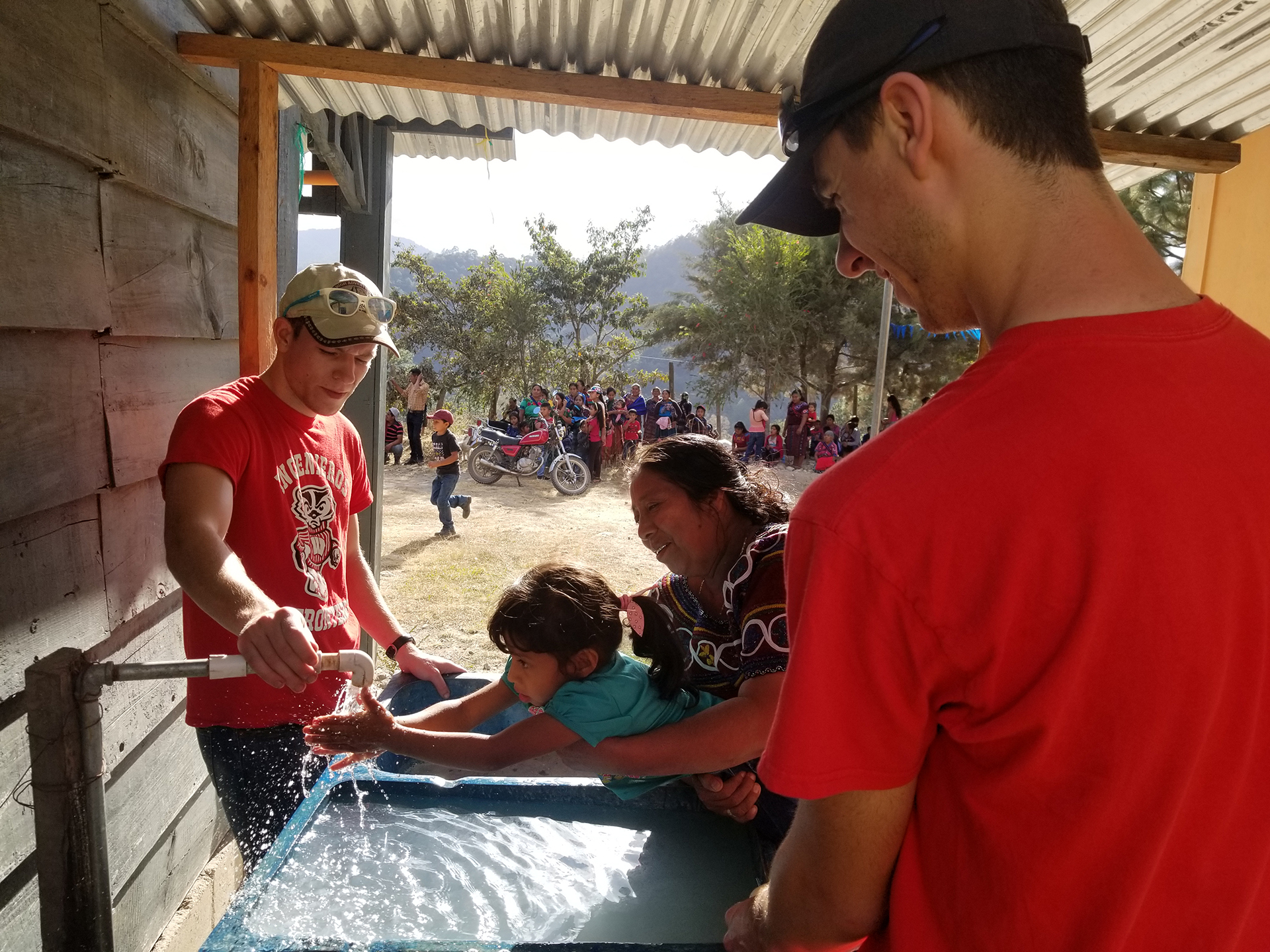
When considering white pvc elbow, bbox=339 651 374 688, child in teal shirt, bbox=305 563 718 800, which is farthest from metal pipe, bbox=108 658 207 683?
child in teal shirt, bbox=305 563 718 800

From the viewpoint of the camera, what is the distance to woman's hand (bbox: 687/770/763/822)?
199cm

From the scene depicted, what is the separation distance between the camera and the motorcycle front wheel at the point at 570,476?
15078mm

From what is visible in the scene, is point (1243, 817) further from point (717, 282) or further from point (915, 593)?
point (717, 282)

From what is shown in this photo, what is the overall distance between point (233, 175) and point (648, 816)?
2.76 m

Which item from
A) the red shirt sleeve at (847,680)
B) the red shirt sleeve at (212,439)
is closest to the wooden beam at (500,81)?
the red shirt sleeve at (212,439)

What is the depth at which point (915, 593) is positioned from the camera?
28.9 inches

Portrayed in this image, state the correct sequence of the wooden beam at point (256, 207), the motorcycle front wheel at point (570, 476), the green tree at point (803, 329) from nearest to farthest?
1. the wooden beam at point (256, 207)
2. the motorcycle front wheel at point (570, 476)
3. the green tree at point (803, 329)

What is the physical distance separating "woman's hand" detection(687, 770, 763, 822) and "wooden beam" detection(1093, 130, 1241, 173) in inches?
131

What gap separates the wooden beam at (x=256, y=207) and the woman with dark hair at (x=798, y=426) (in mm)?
18871

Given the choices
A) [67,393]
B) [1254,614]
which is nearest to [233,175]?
[67,393]

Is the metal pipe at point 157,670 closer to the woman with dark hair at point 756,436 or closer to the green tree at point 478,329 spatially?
the woman with dark hair at point 756,436

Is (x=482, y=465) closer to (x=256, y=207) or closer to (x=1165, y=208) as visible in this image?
(x=256, y=207)

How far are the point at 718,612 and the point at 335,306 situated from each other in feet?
4.35

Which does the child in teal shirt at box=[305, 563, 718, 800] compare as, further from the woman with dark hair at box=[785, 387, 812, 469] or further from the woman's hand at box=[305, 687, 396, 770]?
the woman with dark hair at box=[785, 387, 812, 469]
